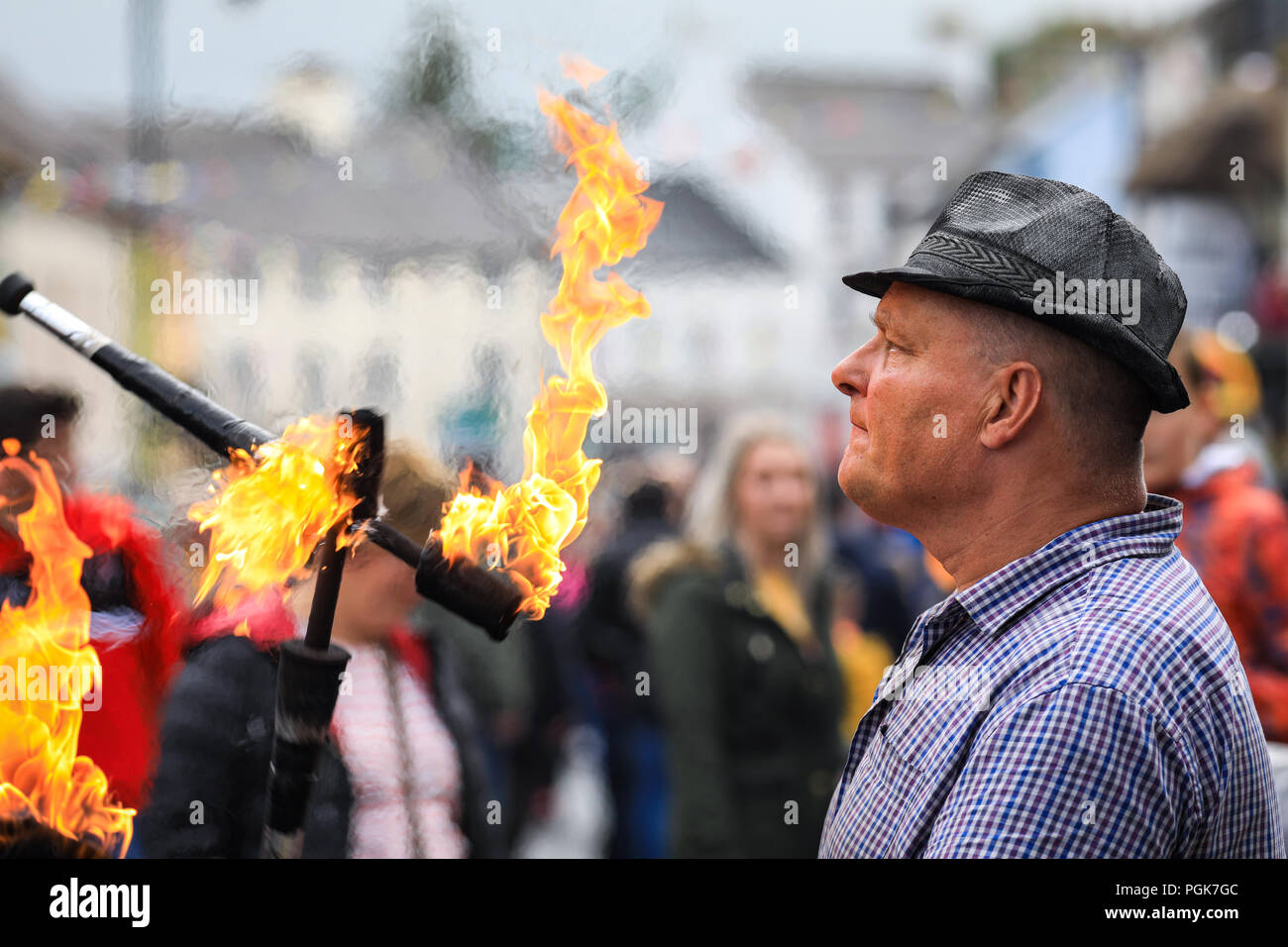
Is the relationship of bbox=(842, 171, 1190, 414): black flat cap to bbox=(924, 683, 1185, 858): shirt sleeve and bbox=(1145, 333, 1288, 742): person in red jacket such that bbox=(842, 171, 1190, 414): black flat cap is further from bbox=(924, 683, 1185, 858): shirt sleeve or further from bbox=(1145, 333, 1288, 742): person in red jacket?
bbox=(1145, 333, 1288, 742): person in red jacket

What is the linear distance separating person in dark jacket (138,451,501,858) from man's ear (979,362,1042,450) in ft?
2.81

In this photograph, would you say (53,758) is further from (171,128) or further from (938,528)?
(171,128)

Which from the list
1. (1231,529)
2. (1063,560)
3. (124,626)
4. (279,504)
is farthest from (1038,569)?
(1231,529)

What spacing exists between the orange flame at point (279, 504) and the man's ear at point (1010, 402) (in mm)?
938

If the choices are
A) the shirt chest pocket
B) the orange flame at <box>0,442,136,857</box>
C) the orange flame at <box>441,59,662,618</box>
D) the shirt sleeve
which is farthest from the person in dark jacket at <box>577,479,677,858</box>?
the shirt sleeve

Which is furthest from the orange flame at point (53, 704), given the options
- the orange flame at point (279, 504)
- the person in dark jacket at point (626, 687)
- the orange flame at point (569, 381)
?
the person in dark jacket at point (626, 687)

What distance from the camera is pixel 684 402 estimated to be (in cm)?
527

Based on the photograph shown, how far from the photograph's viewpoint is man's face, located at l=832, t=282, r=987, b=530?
153 cm

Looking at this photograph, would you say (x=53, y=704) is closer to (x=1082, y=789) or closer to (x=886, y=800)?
(x=886, y=800)

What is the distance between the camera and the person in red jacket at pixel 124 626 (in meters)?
2.04

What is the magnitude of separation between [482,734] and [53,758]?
2.59 metres

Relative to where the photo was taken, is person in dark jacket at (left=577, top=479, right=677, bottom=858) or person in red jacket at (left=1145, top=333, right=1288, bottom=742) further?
person in dark jacket at (left=577, top=479, right=677, bottom=858)

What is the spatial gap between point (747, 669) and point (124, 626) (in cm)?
206
